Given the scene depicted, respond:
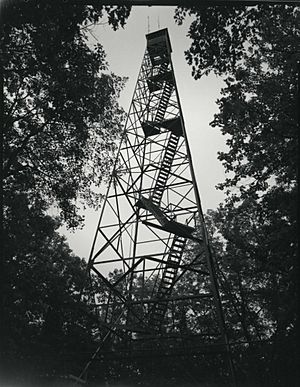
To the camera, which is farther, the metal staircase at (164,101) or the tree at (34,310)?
the metal staircase at (164,101)

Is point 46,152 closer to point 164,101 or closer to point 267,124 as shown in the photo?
point 267,124

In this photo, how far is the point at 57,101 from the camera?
19.9 ft

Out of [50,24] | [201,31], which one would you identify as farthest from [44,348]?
[201,31]

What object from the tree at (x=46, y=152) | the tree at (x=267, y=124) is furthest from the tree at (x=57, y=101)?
the tree at (x=267, y=124)

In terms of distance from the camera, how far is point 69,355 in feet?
21.1

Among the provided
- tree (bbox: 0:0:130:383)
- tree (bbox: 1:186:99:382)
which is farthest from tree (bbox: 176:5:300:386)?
tree (bbox: 1:186:99:382)

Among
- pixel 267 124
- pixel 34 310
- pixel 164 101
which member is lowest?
pixel 34 310

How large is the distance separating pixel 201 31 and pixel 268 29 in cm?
154

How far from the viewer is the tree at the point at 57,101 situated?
4.50 metres

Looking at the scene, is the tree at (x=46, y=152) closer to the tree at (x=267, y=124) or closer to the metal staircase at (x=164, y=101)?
the tree at (x=267, y=124)

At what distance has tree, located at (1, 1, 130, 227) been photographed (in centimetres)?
450

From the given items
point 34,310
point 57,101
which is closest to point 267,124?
point 57,101

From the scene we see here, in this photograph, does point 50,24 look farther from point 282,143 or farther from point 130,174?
point 130,174

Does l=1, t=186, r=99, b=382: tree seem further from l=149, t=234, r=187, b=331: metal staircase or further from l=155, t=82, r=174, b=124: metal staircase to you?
l=155, t=82, r=174, b=124: metal staircase
